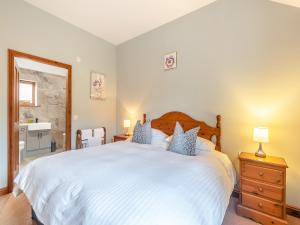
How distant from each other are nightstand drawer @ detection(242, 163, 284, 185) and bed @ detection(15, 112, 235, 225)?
9.5 inches

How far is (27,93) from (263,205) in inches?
244

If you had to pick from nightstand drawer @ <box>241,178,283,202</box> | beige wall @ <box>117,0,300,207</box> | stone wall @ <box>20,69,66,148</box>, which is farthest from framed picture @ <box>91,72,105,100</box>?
nightstand drawer @ <box>241,178,283,202</box>

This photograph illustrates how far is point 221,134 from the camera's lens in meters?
2.63

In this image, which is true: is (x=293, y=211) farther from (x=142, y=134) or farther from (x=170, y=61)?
(x=170, y=61)

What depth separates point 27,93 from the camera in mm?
5086

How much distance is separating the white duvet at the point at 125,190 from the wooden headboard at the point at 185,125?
691mm

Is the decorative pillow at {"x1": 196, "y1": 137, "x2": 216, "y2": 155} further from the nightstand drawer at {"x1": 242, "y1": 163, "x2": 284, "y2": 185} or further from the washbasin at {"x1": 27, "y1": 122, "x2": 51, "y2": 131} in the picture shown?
the washbasin at {"x1": 27, "y1": 122, "x2": 51, "y2": 131}

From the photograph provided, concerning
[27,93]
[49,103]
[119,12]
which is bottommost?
[49,103]

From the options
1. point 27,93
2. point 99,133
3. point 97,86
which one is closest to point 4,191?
point 99,133

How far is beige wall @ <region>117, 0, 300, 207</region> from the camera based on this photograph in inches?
82.6

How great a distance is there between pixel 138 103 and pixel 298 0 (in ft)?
9.74

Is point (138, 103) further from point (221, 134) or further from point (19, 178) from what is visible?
point (19, 178)

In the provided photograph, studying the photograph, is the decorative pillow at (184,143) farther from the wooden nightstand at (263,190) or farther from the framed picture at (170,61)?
the framed picture at (170,61)

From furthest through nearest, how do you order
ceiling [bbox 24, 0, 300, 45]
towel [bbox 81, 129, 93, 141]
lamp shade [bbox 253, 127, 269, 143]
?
towel [bbox 81, 129, 93, 141], ceiling [bbox 24, 0, 300, 45], lamp shade [bbox 253, 127, 269, 143]
